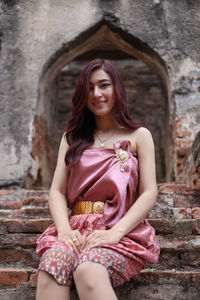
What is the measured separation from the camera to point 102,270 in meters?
1.28

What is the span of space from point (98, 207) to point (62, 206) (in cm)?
20

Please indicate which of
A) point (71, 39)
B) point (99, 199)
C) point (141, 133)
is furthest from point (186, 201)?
point (71, 39)

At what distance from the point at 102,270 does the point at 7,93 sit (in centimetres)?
311

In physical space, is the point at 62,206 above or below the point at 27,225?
above

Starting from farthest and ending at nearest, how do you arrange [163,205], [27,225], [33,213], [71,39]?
[71,39] → [163,205] → [33,213] → [27,225]

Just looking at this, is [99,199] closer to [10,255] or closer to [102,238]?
[102,238]

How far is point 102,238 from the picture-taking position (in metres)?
1.42

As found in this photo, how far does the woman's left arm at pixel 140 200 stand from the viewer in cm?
143

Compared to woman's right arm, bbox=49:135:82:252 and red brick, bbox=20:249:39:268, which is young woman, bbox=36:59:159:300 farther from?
red brick, bbox=20:249:39:268

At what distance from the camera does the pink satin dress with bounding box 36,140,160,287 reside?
134cm

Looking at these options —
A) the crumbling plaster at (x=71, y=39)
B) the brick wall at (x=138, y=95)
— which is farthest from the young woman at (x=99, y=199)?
the brick wall at (x=138, y=95)

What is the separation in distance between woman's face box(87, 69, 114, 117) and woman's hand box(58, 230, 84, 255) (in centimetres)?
70

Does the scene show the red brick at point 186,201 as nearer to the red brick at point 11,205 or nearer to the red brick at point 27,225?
the red brick at point 27,225

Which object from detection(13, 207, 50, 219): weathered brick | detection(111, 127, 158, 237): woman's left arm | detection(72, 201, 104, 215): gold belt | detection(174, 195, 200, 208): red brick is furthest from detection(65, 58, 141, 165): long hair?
detection(174, 195, 200, 208): red brick
